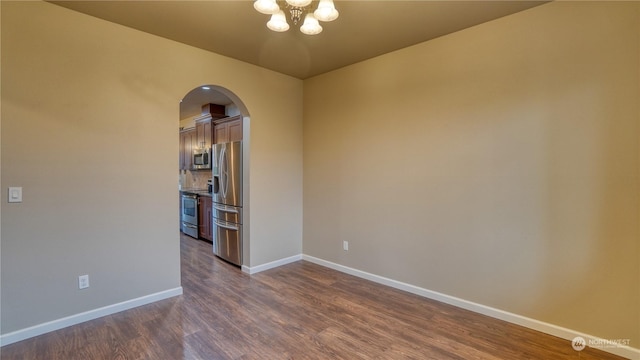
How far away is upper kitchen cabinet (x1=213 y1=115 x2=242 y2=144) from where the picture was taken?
4934 mm

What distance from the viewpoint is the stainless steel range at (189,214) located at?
232 inches

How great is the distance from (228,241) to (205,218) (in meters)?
1.56

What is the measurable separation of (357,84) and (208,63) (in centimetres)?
183

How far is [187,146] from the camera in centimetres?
697

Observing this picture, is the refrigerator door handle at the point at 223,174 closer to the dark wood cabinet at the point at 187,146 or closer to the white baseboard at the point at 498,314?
the white baseboard at the point at 498,314

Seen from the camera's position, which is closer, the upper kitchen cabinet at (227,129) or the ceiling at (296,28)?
the ceiling at (296,28)

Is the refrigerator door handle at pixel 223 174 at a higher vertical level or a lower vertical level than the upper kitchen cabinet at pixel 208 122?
lower

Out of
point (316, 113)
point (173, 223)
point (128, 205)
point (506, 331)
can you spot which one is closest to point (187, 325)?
point (173, 223)

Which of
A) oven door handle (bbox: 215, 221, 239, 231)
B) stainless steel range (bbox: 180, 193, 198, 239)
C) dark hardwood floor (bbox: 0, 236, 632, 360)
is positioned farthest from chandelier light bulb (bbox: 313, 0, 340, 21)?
stainless steel range (bbox: 180, 193, 198, 239)

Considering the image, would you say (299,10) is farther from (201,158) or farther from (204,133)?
(201,158)

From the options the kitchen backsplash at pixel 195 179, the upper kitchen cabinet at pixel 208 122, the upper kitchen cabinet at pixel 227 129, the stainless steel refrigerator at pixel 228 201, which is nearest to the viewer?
the stainless steel refrigerator at pixel 228 201

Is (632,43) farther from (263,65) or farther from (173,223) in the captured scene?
(173,223)

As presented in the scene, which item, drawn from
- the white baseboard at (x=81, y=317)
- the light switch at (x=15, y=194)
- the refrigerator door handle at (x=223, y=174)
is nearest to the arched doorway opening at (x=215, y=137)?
the refrigerator door handle at (x=223, y=174)

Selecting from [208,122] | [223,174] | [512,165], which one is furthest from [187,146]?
[512,165]
